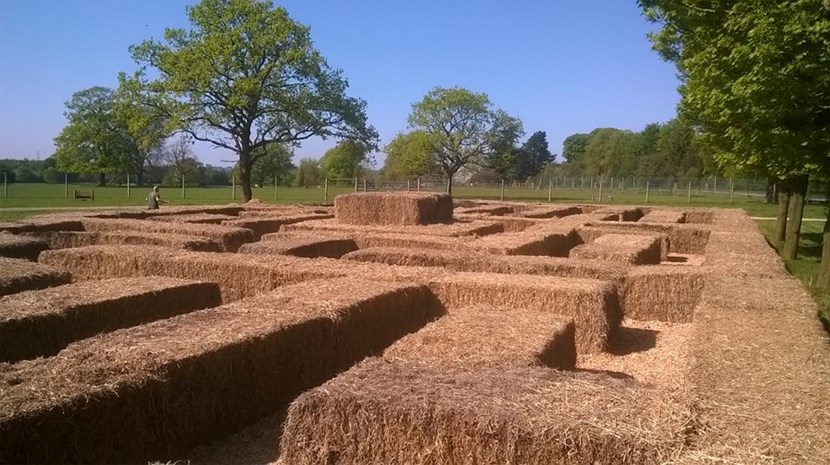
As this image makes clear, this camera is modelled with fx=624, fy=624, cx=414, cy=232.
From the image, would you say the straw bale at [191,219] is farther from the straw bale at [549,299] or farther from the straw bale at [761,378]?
the straw bale at [761,378]

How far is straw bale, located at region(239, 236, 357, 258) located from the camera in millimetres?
10908

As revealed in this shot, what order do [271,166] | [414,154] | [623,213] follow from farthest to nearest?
[271,166]
[414,154]
[623,213]

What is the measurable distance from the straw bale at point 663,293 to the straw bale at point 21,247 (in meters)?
10.4

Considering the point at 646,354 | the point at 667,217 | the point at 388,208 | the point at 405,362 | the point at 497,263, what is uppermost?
the point at 388,208

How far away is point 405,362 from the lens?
452 cm

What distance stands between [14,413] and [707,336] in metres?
5.08

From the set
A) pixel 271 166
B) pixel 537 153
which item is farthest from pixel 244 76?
pixel 537 153

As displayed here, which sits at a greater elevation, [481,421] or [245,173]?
[245,173]

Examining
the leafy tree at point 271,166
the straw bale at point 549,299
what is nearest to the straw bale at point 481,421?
the straw bale at point 549,299

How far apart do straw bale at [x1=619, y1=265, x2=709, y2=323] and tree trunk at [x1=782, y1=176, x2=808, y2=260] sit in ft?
30.1

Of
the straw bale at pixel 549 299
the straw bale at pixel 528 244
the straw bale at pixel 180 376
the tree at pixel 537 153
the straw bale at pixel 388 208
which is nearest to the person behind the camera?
the straw bale at pixel 180 376

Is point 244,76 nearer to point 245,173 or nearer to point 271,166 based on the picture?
point 245,173

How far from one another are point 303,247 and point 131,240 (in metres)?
3.65

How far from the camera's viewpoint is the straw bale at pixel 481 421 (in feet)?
10.5
